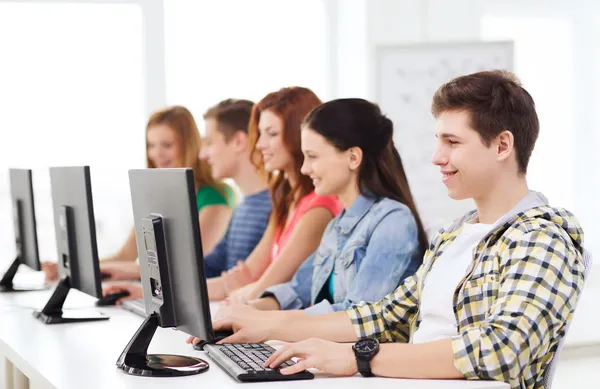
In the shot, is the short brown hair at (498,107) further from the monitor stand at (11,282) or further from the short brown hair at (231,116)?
the monitor stand at (11,282)

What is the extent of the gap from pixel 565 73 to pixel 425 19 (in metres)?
1.05

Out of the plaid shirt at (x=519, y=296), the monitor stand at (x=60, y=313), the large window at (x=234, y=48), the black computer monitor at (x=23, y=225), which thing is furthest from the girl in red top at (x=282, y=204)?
the large window at (x=234, y=48)

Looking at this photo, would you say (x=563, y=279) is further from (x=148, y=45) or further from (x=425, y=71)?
(x=148, y=45)

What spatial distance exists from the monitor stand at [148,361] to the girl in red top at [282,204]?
88 cm

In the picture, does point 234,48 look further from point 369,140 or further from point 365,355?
point 365,355

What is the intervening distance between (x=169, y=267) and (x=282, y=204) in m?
1.32

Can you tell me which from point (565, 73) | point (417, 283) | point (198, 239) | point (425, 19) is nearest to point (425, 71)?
point (425, 19)

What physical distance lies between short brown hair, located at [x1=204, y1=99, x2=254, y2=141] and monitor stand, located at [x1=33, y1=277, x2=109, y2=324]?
1130mm

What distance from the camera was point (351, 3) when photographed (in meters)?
5.98

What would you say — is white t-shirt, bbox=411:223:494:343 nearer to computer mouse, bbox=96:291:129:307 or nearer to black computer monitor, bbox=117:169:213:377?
black computer monitor, bbox=117:169:213:377

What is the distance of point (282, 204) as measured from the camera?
328cm

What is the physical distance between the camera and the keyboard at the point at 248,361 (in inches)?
71.4

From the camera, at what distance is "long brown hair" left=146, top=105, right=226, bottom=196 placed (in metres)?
4.02

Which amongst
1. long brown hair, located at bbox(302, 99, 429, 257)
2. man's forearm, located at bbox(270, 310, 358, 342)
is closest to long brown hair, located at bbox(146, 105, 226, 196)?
long brown hair, located at bbox(302, 99, 429, 257)
